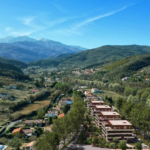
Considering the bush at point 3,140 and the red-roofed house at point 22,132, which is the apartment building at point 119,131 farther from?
the bush at point 3,140

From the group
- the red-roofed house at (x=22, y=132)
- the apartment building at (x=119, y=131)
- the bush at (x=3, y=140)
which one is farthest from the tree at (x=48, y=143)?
the apartment building at (x=119, y=131)

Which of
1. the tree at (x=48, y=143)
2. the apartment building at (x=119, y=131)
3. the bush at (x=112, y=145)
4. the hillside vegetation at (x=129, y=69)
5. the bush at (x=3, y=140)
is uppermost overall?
the hillside vegetation at (x=129, y=69)

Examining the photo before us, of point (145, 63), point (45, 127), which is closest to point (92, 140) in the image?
point (45, 127)

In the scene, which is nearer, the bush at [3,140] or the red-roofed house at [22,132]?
the bush at [3,140]

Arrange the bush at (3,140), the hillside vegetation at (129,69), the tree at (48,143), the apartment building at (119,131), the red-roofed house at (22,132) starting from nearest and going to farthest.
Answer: the tree at (48,143), the bush at (3,140), the apartment building at (119,131), the red-roofed house at (22,132), the hillside vegetation at (129,69)

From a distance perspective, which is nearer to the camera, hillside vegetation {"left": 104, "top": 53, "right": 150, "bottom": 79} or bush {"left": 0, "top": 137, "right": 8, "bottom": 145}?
bush {"left": 0, "top": 137, "right": 8, "bottom": 145}

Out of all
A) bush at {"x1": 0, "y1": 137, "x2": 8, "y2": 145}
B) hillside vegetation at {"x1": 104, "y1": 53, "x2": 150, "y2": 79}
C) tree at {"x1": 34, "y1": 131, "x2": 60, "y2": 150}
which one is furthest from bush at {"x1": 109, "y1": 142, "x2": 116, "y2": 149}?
hillside vegetation at {"x1": 104, "y1": 53, "x2": 150, "y2": 79}

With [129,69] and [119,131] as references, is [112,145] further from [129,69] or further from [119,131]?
[129,69]

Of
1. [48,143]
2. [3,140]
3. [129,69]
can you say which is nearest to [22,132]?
[3,140]

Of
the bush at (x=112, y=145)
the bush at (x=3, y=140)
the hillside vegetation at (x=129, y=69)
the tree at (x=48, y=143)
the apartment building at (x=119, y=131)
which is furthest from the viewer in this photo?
the hillside vegetation at (x=129, y=69)

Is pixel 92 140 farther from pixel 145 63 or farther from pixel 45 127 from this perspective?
pixel 145 63

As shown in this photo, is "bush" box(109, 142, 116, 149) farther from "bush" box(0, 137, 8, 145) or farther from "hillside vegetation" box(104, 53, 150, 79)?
"hillside vegetation" box(104, 53, 150, 79)

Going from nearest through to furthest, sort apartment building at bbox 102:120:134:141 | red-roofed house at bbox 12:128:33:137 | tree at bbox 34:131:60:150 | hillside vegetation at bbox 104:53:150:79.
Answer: tree at bbox 34:131:60:150 < apartment building at bbox 102:120:134:141 < red-roofed house at bbox 12:128:33:137 < hillside vegetation at bbox 104:53:150:79
